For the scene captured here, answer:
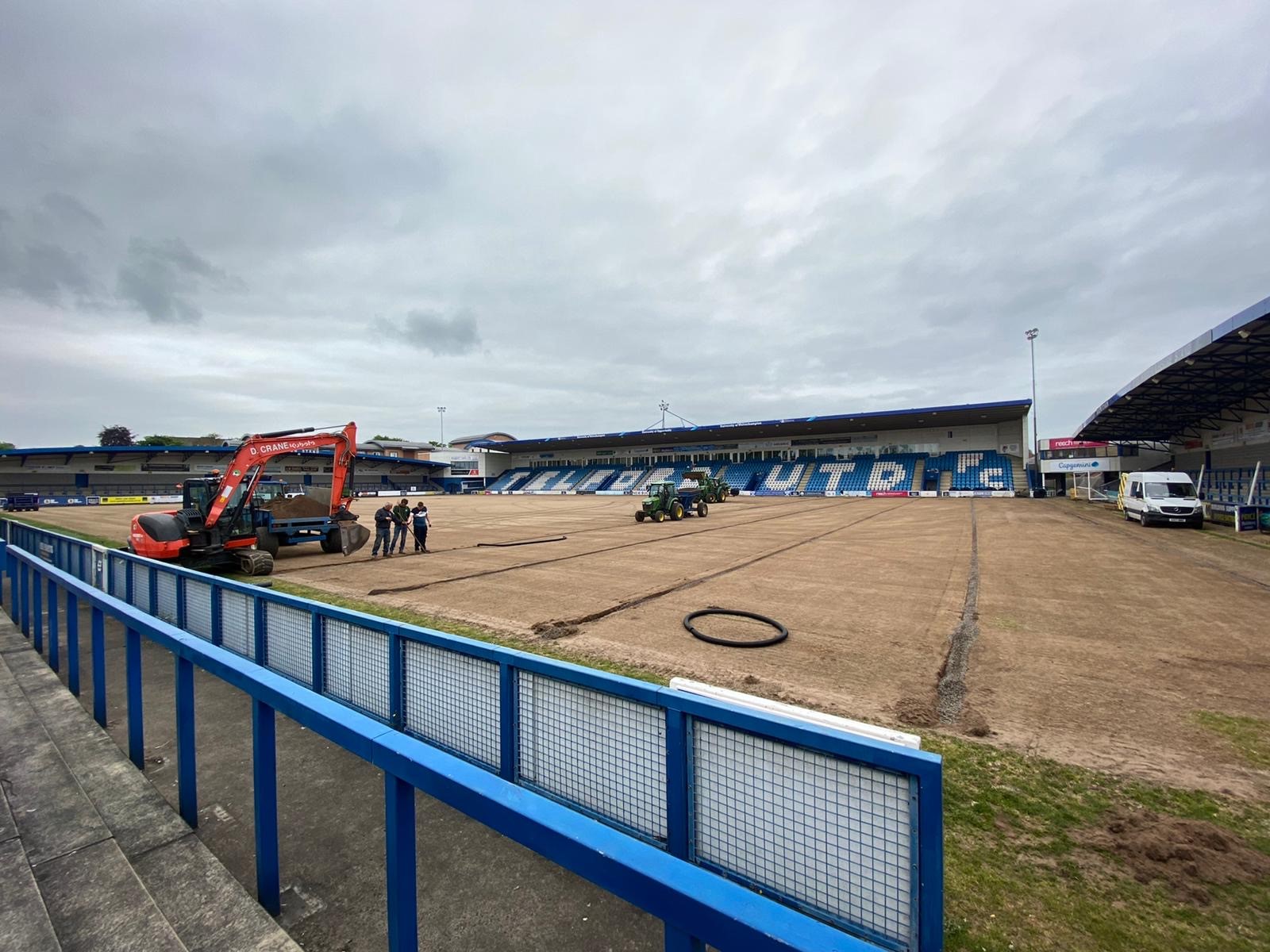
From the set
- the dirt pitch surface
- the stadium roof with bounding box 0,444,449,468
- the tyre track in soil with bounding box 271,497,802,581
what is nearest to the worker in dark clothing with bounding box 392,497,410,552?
the tyre track in soil with bounding box 271,497,802,581

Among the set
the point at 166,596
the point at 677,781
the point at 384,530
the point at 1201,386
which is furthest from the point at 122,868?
the point at 1201,386

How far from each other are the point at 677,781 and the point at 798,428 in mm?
58278

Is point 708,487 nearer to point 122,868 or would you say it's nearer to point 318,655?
point 318,655

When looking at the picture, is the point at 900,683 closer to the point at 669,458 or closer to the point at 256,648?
the point at 256,648

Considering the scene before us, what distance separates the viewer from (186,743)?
333 cm

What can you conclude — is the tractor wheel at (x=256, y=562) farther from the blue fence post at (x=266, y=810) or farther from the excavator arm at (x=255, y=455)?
the blue fence post at (x=266, y=810)

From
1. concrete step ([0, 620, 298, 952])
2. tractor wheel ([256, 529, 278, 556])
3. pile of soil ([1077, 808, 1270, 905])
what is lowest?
pile of soil ([1077, 808, 1270, 905])

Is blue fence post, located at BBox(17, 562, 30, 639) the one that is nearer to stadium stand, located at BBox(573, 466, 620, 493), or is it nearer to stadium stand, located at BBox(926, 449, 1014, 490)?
stadium stand, located at BBox(926, 449, 1014, 490)

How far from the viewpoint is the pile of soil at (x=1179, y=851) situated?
3023 millimetres

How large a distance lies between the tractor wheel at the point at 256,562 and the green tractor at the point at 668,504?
16.0 meters

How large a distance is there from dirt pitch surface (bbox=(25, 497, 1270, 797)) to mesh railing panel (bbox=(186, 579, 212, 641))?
302cm

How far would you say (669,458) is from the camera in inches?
2785

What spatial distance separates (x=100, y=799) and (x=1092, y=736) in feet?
24.1

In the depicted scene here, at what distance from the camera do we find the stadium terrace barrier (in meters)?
1.48
